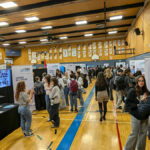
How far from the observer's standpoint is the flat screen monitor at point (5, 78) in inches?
206

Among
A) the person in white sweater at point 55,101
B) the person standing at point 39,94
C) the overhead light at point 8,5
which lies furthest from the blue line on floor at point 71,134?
the overhead light at point 8,5

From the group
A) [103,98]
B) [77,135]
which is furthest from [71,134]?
[103,98]

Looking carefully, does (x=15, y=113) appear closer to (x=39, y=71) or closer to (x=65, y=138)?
(x=65, y=138)

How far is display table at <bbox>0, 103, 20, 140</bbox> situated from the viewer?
3881 mm

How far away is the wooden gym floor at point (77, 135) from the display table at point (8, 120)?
17 centimetres

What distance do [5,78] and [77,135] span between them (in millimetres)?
3595

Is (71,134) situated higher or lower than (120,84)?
lower

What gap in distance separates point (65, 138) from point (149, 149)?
1.95m

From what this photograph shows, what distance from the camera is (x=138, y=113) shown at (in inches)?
84.6

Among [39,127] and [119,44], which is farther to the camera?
[119,44]

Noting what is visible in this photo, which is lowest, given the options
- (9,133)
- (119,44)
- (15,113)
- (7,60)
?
(9,133)

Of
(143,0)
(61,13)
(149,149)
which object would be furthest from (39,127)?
(143,0)

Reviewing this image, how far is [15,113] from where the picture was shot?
14.6ft

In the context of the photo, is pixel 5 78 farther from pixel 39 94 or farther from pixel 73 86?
pixel 73 86
